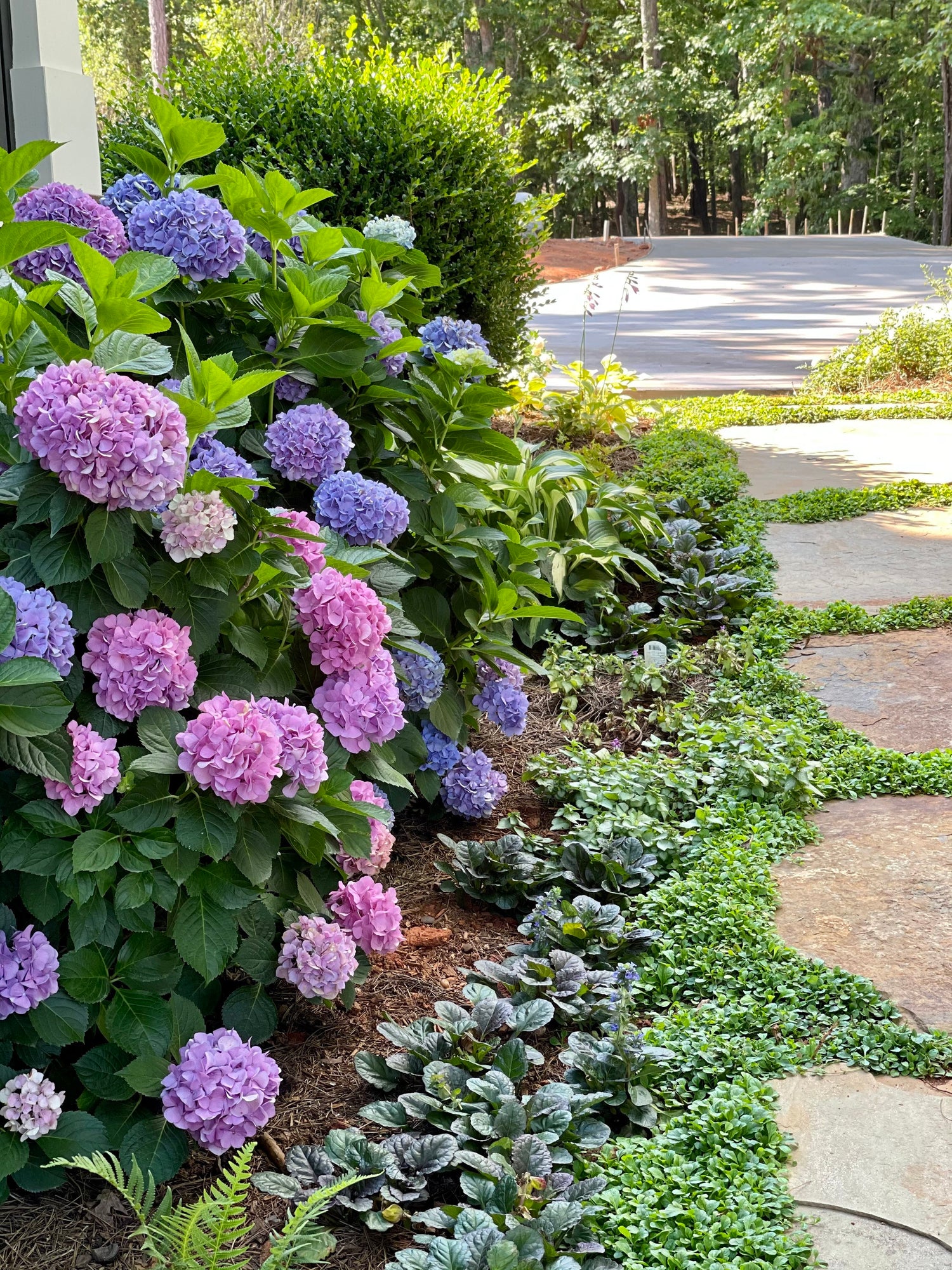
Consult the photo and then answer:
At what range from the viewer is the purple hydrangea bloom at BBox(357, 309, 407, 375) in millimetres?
2375

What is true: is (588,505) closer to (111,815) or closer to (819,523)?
(819,523)

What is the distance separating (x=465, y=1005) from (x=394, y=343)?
133 centimetres

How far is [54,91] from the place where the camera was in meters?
4.51

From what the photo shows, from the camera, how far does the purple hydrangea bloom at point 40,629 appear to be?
1.48m

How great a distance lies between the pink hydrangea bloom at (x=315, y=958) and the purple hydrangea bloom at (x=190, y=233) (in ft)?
3.92

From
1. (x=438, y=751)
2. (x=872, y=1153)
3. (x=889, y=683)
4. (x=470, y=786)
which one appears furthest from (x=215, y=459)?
(x=889, y=683)

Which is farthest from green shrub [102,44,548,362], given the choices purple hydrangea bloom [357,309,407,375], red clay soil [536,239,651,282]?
red clay soil [536,239,651,282]

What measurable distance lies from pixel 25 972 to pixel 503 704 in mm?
1410

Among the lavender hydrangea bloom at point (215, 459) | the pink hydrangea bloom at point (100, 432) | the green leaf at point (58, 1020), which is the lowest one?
the green leaf at point (58, 1020)

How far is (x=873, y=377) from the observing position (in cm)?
849

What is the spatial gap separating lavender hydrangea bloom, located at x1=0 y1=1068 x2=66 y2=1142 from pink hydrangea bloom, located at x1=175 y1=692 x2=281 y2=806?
→ 46 cm

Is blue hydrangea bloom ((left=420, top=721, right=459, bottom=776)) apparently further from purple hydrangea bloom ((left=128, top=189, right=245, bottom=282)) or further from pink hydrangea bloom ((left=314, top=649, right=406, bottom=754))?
purple hydrangea bloom ((left=128, top=189, right=245, bottom=282))

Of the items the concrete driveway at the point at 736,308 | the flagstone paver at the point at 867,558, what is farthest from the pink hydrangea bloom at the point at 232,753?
the concrete driveway at the point at 736,308

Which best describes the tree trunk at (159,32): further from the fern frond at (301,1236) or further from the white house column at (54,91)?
the fern frond at (301,1236)
